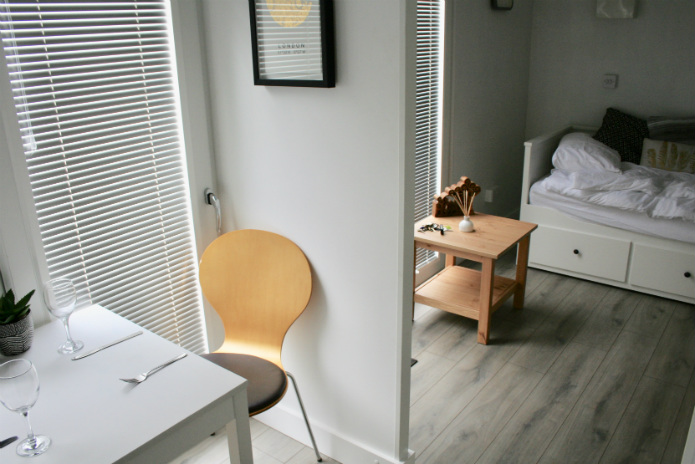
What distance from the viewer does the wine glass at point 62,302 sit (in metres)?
1.67

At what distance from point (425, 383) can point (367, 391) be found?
2.42 ft

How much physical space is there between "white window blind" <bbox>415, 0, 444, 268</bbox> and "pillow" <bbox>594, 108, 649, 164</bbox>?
1364 mm

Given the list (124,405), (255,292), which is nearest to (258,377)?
(255,292)

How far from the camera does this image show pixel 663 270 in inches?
134

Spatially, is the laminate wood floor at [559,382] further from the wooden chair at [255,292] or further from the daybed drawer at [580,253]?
the wooden chair at [255,292]

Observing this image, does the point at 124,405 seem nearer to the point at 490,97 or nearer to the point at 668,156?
the point at 490,97

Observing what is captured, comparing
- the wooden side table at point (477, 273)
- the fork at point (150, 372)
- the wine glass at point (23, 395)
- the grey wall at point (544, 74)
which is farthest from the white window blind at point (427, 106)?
the wine glass at point (23, 395)

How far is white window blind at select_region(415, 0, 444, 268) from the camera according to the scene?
3.30 m

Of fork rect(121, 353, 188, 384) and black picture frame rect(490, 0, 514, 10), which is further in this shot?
black picture frame rect(490, 0, 514, 10)

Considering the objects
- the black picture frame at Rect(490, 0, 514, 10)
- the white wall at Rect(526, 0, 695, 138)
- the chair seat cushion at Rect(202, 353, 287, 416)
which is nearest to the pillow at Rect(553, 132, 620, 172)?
the white wall at Rect(526, 0, 695, 138)

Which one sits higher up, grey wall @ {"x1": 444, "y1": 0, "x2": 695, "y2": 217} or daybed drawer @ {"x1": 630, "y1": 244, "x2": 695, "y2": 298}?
grey wall @ {"x1": 444, "y1": 0, "x2": 695, "y2": 217}

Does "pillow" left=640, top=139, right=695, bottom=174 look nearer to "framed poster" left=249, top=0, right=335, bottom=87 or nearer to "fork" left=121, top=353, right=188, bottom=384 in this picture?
"framed poster" left=249, top=0, right=335, bottom=87

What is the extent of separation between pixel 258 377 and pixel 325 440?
472 millimetres

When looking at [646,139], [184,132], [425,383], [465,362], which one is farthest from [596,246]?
[184,132]
